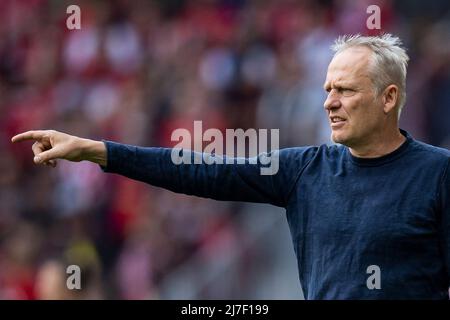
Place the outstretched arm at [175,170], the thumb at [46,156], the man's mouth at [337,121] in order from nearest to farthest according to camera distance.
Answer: the thumb at [46,156] → the outstretched arm at [175,170] → the man's mouth at [337,121]

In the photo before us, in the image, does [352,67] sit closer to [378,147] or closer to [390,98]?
[390,98]

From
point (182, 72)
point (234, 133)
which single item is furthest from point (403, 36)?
point (182, 72)

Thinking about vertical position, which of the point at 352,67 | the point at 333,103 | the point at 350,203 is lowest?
the point at 350,203

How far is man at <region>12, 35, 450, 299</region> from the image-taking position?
3986 millimetres

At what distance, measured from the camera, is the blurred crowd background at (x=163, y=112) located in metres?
8.31

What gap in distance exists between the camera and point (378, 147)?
4.21m

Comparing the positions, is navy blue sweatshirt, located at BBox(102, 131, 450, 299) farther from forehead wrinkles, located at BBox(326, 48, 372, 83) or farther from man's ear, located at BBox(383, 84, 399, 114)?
forehead wrinkles, located at BBox(326, 48, 372, 83)

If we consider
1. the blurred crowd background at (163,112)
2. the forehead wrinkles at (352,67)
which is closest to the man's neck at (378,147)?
the forehead wrinkles at (352,67)

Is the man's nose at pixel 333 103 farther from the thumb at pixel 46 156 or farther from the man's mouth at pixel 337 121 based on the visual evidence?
the thumb at pixel 46 156

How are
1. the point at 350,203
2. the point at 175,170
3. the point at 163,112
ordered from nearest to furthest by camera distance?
the point at 350,203, the point at 175,170, the point at 163,112

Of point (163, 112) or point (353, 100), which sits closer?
point (353, 100)

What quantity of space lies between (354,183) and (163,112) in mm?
6076

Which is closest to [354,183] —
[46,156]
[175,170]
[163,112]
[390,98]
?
[390,98]

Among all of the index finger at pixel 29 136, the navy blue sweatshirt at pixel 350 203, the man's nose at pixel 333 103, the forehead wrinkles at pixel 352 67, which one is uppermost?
the forehead wrinkles at pixel 352 67
